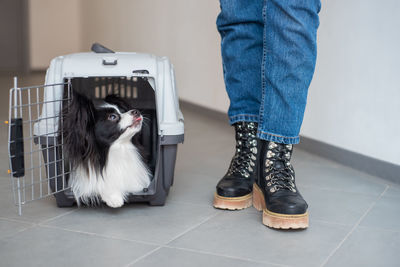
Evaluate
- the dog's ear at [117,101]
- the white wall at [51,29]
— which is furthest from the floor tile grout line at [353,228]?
the white wall at [51,29]

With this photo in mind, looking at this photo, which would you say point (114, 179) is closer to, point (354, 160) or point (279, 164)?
point (279, 164)

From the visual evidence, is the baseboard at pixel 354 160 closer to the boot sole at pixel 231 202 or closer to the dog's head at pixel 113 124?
the boot sole at pixel 231 202

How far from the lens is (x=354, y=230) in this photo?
1432 millimetres

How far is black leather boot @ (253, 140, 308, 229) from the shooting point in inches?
54.6

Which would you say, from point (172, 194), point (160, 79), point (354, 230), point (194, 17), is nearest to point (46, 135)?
point (160, 79)

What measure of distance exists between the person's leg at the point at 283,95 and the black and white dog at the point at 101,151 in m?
0.38

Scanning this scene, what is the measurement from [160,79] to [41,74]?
180 inches

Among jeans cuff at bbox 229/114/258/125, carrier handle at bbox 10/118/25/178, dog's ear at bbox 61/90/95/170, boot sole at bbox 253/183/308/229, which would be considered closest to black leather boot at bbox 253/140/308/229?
Result: boot sole at bbox 253/183/308/229

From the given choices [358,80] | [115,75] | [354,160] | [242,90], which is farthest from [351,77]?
[115,75]

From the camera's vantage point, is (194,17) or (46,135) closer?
(46,135)

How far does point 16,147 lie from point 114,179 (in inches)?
11.7

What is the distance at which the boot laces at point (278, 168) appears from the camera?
1457 mm

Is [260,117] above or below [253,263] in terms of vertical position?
above

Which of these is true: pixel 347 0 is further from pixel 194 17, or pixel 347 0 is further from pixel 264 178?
pixel 194 17
